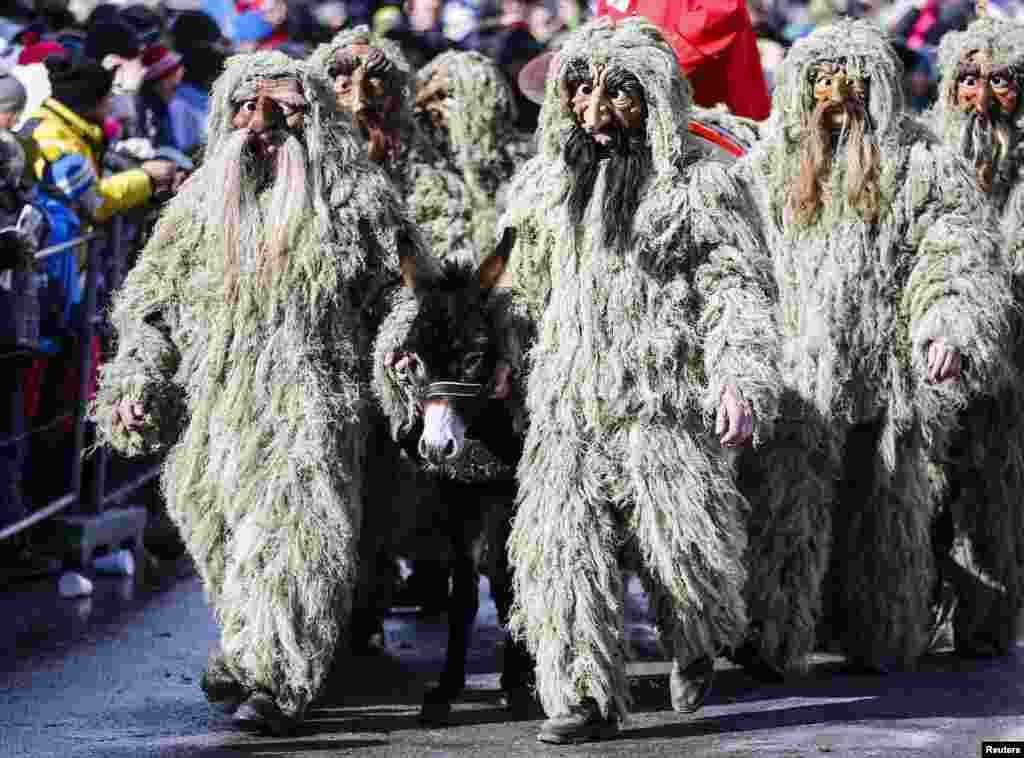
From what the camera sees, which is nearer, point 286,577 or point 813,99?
point 286,577

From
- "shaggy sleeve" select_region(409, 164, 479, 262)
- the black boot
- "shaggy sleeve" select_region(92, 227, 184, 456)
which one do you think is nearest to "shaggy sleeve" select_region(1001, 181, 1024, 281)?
"shaggy sleeve" select_region(409, 164, 479, 262)

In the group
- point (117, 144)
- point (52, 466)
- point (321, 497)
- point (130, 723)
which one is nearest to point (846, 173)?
point (321, 497)

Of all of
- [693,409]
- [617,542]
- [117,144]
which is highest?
[117,144]

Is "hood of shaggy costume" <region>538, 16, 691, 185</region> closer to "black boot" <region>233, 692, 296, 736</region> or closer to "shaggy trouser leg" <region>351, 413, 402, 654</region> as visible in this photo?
"shaggy trouser leg" <region>351, 413, 402, 654</region>

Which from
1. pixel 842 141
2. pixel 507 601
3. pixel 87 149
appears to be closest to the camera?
pixel 507 601

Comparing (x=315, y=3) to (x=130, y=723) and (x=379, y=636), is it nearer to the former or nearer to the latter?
(x=379, y=636)

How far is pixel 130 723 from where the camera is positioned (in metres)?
6.76

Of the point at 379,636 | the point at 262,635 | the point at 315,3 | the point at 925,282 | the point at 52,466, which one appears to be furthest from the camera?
the point at 315,3

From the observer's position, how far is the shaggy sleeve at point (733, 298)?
6164mm

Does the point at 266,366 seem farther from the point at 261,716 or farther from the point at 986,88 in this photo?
the point at 986,88

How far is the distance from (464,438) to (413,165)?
2.71 m

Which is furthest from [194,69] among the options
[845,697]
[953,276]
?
[845,697]

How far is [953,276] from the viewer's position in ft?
23.4

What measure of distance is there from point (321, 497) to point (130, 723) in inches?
40.2
